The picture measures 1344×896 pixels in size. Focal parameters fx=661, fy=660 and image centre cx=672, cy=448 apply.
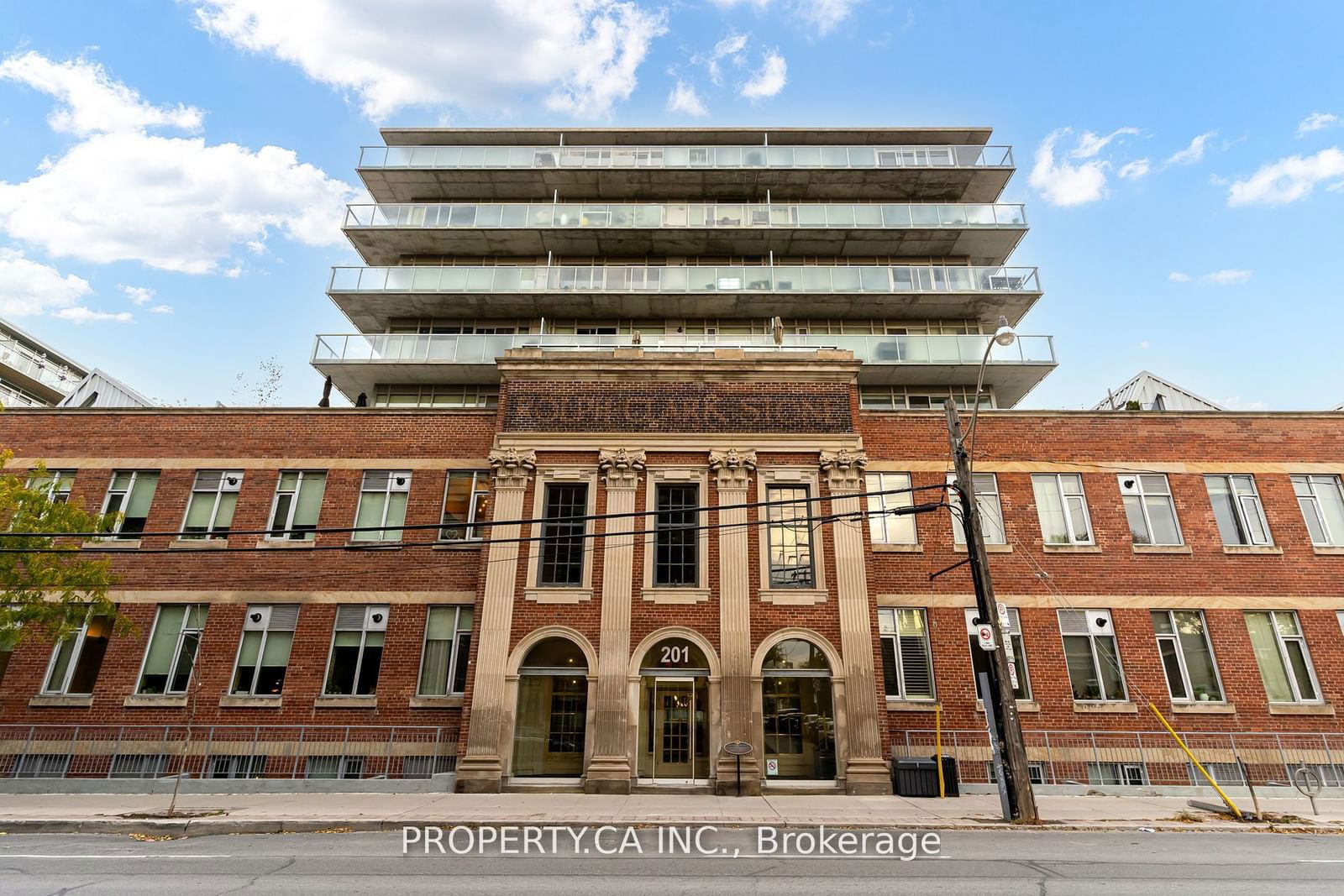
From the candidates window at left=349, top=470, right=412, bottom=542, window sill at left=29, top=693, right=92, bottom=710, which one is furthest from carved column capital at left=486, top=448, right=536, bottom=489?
window sill at left=29, top=693, right=92, bottom=710

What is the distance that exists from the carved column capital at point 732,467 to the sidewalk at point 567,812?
7.20 m

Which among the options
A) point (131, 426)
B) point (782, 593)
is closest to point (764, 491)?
point (782, 593)

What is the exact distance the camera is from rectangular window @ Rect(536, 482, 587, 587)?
16656 mm

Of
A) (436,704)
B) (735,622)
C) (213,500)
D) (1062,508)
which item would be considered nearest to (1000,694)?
(735,622)

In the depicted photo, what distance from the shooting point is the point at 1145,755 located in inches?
625

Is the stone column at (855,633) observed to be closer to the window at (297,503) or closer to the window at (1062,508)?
the window at (1062,508)

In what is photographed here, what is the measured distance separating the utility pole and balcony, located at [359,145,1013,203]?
2006 cm

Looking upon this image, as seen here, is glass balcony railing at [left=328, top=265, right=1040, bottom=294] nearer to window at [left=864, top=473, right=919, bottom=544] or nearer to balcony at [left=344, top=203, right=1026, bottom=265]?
balcony at [left=344, top=203, right=1026, bottom=265]

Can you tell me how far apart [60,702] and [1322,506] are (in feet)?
110

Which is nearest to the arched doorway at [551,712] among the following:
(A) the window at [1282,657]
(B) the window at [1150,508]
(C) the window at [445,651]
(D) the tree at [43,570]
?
(C) the window at [445,651]

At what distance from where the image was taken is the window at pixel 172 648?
17.1 metres

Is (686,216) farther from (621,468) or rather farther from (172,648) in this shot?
(172,648)

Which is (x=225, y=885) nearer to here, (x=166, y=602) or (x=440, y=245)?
(x=166, y=602)

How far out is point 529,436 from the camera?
57.0ft
